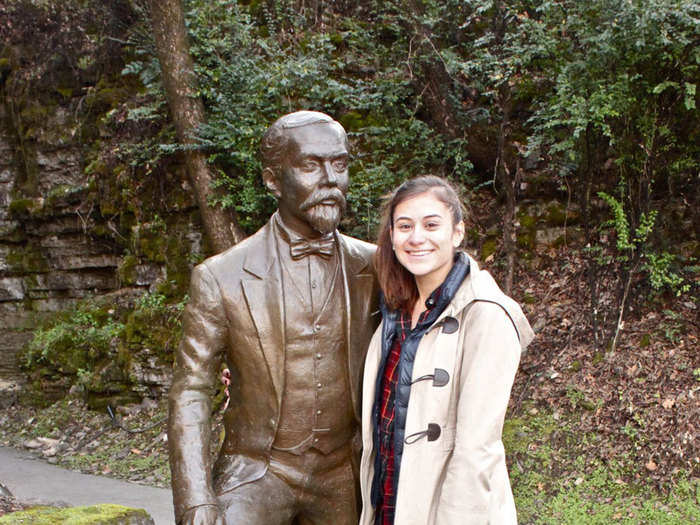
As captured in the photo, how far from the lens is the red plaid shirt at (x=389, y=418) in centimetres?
223

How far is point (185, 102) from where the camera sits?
25.0ft

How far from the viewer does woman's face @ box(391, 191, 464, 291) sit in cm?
221

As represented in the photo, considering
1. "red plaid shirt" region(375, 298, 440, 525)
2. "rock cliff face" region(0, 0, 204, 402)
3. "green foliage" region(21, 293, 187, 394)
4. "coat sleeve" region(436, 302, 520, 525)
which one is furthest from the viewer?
"rock cliff face" region(0, 0, 204, 402)

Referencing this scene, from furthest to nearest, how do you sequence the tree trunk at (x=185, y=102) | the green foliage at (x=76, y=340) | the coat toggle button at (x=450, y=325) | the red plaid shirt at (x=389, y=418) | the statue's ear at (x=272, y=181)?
1. the green foliage at (x=76, y=340)
2. the tree trunk at (x=185, y=102)
3. the statue's ear at (x=272, y=181)
4. the red plaid shirt at (x=389, y=418)
5. the coat toggle button at (x=450, y=325)

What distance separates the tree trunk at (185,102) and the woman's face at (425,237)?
18.1 ft

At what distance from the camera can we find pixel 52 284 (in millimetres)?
9969

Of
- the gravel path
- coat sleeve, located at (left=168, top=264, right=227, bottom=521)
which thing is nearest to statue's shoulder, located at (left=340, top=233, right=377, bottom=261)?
coat sleeve, located at (left=168, top=264, right=227, bottom=521)

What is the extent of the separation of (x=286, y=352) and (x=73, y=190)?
26.1 feet

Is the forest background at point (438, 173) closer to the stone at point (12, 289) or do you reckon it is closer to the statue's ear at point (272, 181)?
the stone at point (12, 289)

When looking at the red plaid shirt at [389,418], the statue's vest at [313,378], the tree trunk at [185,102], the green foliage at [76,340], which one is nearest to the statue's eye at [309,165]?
the statue's vest at [313,378]

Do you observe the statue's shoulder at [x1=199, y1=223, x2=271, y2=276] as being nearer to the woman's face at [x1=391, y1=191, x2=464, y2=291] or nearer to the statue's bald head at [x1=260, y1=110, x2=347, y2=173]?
the statue's bald head at [x1=260, y1=110, x2=347, y2=173]

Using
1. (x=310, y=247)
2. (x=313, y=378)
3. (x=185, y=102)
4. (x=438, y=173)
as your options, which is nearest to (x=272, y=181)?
(x=310, y=247)

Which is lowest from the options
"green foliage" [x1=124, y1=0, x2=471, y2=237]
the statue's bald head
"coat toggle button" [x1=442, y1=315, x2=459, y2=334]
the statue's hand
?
the statue's hand

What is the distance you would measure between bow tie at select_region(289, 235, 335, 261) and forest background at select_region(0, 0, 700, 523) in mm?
3214
